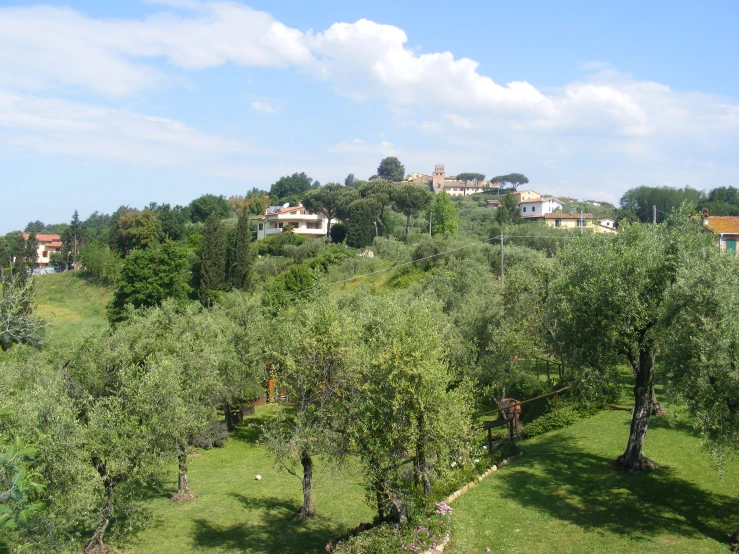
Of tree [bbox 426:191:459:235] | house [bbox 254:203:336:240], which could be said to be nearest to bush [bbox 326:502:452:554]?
tree [bbox 426:191:459:235]

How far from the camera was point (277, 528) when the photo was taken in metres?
19.7

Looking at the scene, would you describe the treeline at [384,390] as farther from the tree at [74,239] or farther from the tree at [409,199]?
the tree at [74,239]

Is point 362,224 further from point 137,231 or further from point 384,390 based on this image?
point 384,390

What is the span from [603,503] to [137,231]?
87.8 m

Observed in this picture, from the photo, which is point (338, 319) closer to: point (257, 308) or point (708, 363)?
point (708, 363)

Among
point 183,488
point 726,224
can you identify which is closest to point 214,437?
point 183,488

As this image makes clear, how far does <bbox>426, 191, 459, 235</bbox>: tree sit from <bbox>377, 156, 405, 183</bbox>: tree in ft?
323

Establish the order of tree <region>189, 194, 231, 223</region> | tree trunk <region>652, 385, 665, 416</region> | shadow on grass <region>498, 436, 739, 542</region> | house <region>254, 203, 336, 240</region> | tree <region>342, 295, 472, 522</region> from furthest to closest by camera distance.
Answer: tree <region>189, 194, 231, 223</region>, house <region>254, 203, 336, 240</region>, tree trunk <region>652, 385, 665, 416</region>, shadow on grass <region>498, 436, 739, 542</region>, tree <region>342, 295, 472, 522</region>

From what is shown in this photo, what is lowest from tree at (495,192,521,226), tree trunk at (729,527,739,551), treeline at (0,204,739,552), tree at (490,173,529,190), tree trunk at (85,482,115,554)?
tree trunk at (85,482,115,554)

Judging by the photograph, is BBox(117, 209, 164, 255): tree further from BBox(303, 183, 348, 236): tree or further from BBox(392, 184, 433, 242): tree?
BBox(392, 184, 433, 242): tree

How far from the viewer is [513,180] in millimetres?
190750

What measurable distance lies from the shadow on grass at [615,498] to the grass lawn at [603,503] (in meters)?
0.03

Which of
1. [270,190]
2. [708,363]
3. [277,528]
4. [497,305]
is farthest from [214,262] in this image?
[270,190]

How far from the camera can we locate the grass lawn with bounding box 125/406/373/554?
18453 mm
